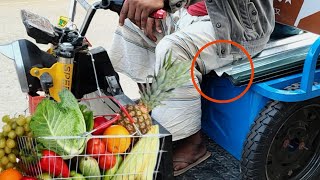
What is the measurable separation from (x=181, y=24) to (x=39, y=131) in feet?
3.49

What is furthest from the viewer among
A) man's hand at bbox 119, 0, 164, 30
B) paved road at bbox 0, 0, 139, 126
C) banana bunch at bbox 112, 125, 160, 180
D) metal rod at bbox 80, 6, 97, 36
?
paved road at bbox 0, 0, 139, 126

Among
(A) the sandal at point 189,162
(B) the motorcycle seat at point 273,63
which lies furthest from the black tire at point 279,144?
(A) the sandal at point 189,162

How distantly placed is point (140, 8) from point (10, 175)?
0.67 meters

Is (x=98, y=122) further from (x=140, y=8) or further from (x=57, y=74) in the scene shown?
(x=140, y=8)

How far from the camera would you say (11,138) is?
1.43m

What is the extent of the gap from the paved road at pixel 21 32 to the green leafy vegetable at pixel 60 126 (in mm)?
1918

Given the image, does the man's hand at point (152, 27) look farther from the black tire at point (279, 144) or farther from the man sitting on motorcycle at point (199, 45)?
the black tire at point (279, 144)

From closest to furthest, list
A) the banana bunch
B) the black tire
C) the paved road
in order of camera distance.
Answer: the banana bunch
the black tire
the paved road

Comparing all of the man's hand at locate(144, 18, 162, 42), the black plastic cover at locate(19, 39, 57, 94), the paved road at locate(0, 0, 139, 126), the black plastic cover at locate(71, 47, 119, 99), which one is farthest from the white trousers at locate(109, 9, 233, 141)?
the paved road at locate(0, 0, 139, 126)

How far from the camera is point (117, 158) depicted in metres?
1.43

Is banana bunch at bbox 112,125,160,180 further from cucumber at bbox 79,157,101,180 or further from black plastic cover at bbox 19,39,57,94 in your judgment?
black plastic cover at bbox 19,39,57,94

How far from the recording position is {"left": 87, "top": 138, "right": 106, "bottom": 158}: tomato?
138 centimetres

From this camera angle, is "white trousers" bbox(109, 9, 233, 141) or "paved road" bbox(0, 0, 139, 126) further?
"paved road" bbox(0, 0, 139, 126)

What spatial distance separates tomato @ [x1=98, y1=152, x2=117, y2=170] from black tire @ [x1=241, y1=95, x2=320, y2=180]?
704 mm
